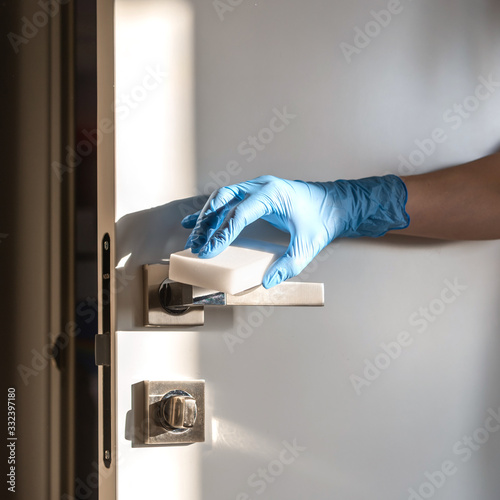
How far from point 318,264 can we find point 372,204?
0.39 ft

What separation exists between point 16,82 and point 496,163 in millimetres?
951

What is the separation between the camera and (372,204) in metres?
0.83

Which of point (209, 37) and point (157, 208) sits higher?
point (209, 37)

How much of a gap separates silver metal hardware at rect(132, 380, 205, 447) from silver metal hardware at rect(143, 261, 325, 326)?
0.09m

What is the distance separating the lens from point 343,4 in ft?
2.92

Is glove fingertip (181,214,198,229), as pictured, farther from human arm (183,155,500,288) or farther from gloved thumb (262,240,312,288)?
gloved thumb (262,240,312,288)

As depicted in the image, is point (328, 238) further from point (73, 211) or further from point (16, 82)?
point (16, 82)

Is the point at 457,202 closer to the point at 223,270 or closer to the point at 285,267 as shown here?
the point at 285,267

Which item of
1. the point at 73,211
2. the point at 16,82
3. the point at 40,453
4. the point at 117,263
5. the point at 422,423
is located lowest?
the point at 40,453

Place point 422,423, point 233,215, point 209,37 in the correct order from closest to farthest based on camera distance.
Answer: point 233,215 < point 209,37 < point 422,423

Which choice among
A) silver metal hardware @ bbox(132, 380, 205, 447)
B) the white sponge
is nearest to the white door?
silver metal hardware @ bbox(132, 380, 205, 447)

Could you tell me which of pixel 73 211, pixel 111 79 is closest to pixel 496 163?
pixel 111 79

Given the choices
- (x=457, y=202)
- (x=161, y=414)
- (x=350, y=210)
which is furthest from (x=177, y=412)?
(x=457, y=202)

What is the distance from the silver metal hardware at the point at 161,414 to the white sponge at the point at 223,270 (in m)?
0.17
